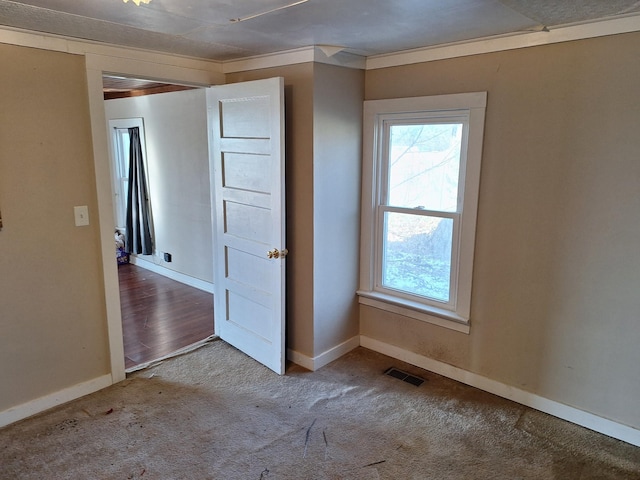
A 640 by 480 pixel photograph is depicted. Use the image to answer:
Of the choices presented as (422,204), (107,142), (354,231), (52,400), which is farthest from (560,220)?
(52,400)

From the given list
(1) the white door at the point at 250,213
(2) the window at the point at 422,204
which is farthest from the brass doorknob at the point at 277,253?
(2) the window at the point at 422,204

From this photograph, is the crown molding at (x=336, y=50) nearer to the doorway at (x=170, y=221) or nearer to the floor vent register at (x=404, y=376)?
the doorway at (x=170, y=221)

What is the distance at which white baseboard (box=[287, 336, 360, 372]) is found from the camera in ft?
10.2

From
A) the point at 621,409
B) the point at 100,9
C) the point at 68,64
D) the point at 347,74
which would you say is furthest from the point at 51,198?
the point at 621,409

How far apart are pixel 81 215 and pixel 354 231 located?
1.81 meters

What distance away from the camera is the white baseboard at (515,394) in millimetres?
2385

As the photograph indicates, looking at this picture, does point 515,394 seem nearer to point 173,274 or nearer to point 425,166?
point 425,166

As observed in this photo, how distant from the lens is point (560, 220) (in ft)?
7.90

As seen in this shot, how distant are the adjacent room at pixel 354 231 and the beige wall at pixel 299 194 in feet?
0.06

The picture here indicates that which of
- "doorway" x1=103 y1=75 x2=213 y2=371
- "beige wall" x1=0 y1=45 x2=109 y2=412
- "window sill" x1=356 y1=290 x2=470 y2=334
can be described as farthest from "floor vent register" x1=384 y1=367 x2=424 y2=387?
"beige wall" x1=0 y1=45 x2=109 y2=412

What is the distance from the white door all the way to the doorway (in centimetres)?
66

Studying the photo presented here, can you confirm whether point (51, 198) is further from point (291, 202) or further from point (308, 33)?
point (308, 33)

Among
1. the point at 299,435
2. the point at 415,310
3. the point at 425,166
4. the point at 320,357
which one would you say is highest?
Answer: the point at 425,166

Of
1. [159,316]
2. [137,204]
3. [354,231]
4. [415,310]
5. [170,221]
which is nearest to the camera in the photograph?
[415,310]
